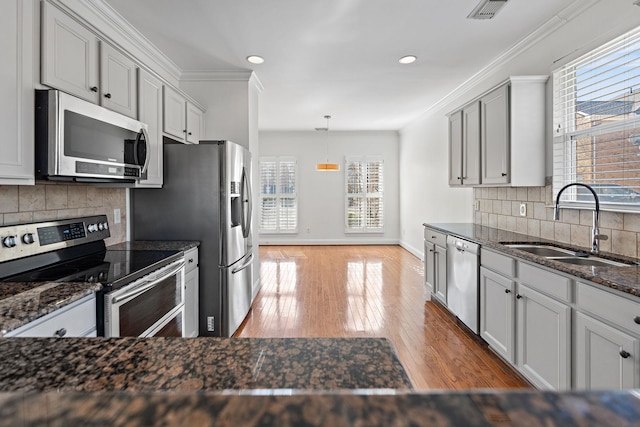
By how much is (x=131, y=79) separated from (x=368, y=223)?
606 cm

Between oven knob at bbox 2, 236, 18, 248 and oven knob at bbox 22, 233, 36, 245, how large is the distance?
0.05 metres

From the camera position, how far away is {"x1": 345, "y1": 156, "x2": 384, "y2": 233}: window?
7734 millimetres

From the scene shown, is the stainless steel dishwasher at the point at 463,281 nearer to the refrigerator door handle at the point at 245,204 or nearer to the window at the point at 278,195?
the refrigerator door handle at the point at 245,204

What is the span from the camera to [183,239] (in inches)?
109

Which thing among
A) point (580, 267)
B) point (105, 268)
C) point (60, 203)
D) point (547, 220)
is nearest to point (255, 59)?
point (60, 203)

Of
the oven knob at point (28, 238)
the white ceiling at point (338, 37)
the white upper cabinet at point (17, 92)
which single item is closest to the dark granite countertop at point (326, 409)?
the white upper cabinet at point (17, 92)

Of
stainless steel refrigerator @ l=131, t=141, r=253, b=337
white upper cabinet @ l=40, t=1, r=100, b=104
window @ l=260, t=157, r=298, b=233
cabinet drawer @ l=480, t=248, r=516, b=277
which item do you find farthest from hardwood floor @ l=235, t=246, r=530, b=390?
white upper cabinet @ l=40, t=1, r=100, b=104

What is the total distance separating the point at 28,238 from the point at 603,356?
3.03m

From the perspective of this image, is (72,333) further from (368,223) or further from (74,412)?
(368,223)

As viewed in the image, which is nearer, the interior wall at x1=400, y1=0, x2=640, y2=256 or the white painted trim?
the interior wall at x1=400, y1=0, x2=640, y2=256

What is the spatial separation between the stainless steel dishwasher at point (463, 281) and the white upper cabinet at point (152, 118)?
2.67 m

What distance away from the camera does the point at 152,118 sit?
267 centimetres

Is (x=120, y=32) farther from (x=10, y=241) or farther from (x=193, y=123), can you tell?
(x=10, y=241)

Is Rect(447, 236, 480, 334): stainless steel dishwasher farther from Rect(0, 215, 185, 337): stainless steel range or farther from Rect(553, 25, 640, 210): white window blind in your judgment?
Rect(0, 215, 185, 337): stainless steel range
